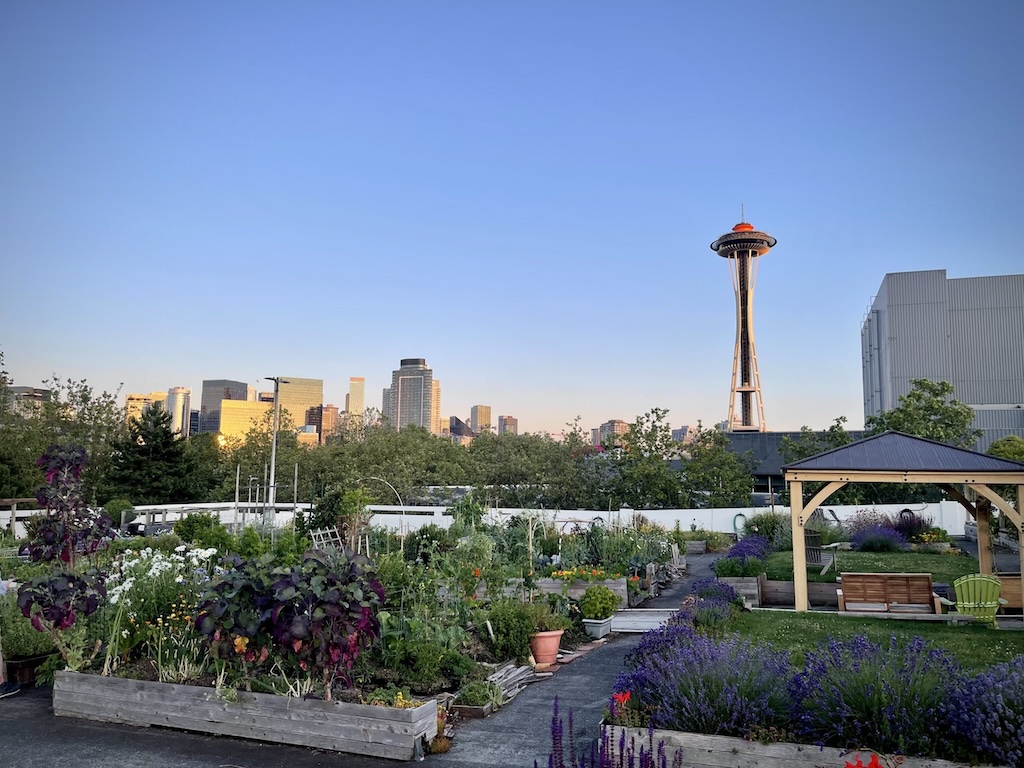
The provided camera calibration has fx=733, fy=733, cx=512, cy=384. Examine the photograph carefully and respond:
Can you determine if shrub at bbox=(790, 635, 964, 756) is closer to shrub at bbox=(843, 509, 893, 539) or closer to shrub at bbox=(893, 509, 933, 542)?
shrub at bbox=(843, 509, 893, 539)

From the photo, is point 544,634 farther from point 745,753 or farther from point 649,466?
point 649,466

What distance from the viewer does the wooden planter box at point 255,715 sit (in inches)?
212

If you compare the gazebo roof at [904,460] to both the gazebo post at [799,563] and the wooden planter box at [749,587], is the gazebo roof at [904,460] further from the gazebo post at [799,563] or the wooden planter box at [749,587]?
the wooden planter box at [749,587]

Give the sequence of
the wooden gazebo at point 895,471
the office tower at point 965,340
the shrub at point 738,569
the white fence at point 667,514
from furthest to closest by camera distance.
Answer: the office tower at point 965,340 → the white fence at point 667,514 → the shrub at point 738,569 → the wooden gazebo at point 895,471

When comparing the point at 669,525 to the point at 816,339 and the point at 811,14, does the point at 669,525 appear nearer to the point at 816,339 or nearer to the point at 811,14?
the point at 816,339

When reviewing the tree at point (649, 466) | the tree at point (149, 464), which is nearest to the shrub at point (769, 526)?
the tree at point (649, 466)

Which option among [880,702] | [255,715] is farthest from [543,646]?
[880,702]

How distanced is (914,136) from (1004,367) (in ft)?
120

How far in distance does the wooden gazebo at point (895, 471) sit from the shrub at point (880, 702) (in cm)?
612

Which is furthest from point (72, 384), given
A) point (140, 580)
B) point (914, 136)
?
point (914, 136)

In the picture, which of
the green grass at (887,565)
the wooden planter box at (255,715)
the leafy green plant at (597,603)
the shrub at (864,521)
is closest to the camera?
the wooden planter box at (255,715)

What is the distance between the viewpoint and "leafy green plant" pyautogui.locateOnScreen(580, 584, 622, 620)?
987cm

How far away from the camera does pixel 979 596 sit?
974cm

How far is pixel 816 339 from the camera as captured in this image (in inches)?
1267
